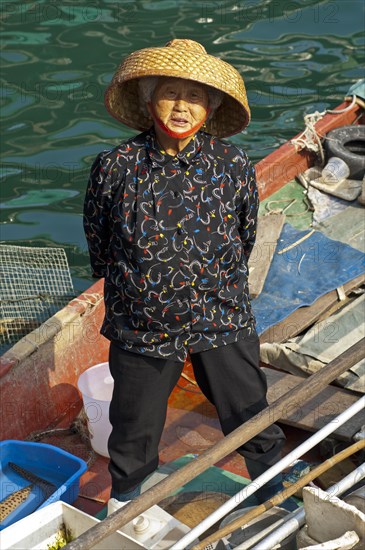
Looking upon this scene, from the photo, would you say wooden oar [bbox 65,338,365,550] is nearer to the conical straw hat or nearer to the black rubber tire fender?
the conical straw hat

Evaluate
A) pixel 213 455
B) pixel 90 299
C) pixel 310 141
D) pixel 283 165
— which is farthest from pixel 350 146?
pixel 213 455

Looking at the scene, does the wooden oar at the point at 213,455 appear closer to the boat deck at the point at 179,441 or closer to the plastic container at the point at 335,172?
the boat deck at the point at 179,441

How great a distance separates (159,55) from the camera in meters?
3.70

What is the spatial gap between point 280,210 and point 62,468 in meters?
2.77

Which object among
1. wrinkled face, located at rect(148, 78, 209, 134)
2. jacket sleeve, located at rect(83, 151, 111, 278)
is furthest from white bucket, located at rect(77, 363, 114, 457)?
wrinkled face, located at rect(148, 78, 209, 134)

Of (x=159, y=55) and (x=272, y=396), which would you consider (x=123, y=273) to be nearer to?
(x=159, y=55)

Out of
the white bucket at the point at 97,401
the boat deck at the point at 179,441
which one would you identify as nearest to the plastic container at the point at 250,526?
the boat deck at the point at 179,441

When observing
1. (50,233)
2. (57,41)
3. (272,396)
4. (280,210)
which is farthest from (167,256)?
(57,41)

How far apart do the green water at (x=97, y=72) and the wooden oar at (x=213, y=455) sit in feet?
13.4

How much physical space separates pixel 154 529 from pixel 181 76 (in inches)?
75.5

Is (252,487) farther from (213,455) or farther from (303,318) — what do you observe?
(303,318)

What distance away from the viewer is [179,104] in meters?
3.70

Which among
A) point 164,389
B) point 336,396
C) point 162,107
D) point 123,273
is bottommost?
point 336,396

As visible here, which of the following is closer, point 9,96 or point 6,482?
point 6,482
